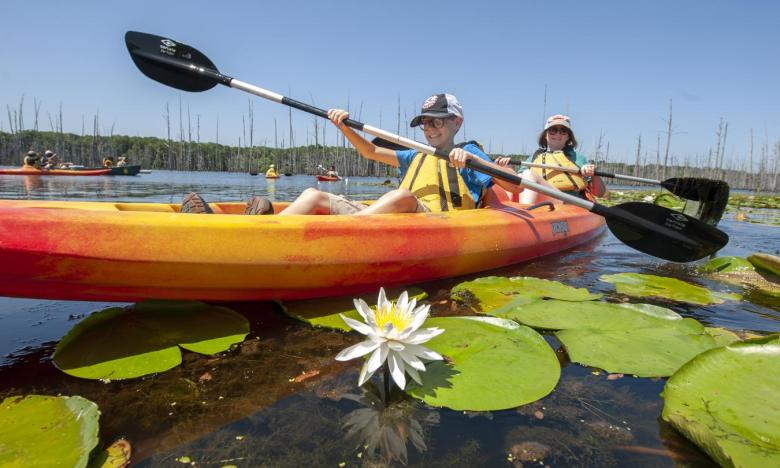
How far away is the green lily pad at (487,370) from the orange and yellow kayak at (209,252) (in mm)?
694

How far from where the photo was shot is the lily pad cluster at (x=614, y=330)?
151 cm

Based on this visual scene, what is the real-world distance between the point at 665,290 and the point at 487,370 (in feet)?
5.99

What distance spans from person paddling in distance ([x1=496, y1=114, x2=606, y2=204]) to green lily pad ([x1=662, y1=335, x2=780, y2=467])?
3.54 meters

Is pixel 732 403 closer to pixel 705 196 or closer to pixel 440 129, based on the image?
pixel 440 129

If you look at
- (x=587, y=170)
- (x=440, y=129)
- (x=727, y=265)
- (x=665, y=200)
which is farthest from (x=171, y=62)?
(x=665, y=200)

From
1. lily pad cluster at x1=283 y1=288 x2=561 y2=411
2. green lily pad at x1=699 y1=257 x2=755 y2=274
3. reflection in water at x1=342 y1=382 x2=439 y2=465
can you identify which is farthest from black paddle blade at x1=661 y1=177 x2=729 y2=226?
reflection in water at x1=342 y1=382 x2=439 y2=465

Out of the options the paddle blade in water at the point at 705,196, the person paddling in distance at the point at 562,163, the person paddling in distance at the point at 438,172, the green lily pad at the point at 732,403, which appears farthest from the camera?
the person paddling in distance at the point at 562,163

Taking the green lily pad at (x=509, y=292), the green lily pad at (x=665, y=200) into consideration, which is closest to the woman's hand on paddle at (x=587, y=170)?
the green lily pad at (x=509, y=292)

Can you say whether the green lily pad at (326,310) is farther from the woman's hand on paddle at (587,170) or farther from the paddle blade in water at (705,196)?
the paddle blade in water at (705,196)

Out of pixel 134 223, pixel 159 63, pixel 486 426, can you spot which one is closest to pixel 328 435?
pixel 486 426

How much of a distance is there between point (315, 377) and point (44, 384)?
92cm

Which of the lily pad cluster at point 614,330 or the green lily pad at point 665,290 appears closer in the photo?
the lily pad cluster at point 614,330

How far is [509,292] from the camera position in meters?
2.39

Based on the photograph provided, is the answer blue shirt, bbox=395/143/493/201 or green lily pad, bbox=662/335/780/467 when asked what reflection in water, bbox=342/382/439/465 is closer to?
green lily pad, bbox=662/335/780/467
